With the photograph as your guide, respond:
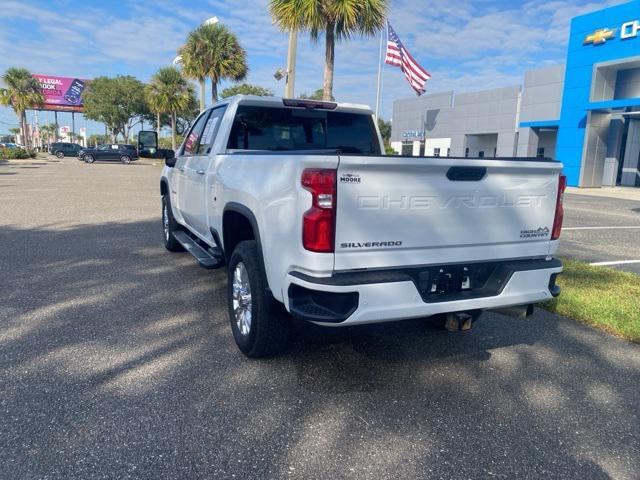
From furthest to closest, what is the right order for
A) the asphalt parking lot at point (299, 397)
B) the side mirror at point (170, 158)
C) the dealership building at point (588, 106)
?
the dealership building at point (588, 106), the side mirror at point (170, 158), the asphalt parking lot at point (299, 397)

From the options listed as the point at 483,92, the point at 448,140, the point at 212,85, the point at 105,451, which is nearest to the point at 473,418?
the point at 105,451

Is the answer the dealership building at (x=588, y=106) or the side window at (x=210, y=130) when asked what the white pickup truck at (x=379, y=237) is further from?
the dealership building at (x=588, y=106)

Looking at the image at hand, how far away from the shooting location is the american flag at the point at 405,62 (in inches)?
850

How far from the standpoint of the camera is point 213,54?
30484 mm

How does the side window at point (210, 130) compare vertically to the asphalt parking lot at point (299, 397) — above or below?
above

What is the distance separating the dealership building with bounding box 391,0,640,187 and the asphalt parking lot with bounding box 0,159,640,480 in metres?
15.2

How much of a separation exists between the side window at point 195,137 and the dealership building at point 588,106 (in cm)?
1386

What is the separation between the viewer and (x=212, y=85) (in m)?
31.5

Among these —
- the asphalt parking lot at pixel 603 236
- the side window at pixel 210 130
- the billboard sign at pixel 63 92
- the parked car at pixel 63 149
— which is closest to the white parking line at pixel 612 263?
the asphalt parking lot at pixel 603 236

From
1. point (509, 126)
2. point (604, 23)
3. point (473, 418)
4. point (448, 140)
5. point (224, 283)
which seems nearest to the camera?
point (473, 418)

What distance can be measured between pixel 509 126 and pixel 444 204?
40659 millimetres

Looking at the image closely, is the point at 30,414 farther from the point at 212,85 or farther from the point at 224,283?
the point at 212,85

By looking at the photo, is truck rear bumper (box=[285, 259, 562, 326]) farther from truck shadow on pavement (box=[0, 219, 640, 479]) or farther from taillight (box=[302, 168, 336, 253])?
truck shadow on pavement (box=[0, 219, 640, 479])

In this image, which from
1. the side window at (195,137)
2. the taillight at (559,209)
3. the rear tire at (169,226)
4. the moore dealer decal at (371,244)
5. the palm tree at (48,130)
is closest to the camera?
the moore dealer decal at (371,244)
